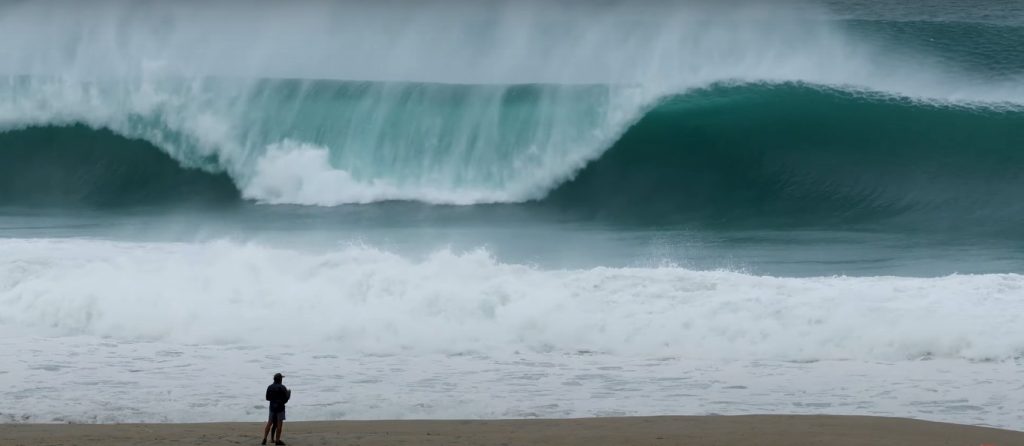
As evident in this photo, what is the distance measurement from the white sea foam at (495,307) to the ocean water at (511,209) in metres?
0.03

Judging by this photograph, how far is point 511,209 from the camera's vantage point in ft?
51.4

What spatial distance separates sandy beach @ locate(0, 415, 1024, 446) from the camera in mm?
6969

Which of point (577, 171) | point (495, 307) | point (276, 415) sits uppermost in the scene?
point (577, 171)

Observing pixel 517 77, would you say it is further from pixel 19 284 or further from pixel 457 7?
pixel 19 284

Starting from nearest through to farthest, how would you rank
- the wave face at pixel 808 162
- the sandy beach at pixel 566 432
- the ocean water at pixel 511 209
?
the sandy beach at pixel 566 432 → the ocean water at pixel 511 209 → the wave face at pixel 808 162

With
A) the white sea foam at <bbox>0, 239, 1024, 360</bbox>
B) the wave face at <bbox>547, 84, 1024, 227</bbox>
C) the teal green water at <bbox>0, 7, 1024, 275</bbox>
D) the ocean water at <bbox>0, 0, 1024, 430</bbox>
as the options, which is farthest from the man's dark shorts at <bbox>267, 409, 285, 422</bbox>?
the wave face at <bbox>547, 84, 1024, 227</bbox>

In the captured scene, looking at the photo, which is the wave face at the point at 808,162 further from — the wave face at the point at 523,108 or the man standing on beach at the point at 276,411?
the man standing on beach at the point at 276,411

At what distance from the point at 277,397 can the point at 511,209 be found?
8.79 metres

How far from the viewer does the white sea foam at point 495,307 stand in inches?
375

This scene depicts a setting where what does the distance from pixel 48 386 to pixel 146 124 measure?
1012 cm

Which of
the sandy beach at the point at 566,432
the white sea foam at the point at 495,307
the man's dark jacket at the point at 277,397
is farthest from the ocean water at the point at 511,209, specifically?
the man's dark jacket at the point at 277,397

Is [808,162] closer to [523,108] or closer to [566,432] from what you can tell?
[523,108]

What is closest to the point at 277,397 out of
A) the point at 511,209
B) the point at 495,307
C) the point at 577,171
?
the point at 495,307

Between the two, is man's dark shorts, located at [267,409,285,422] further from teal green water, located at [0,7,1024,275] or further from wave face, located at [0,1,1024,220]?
wave face, located at [0,1,1024,220]
